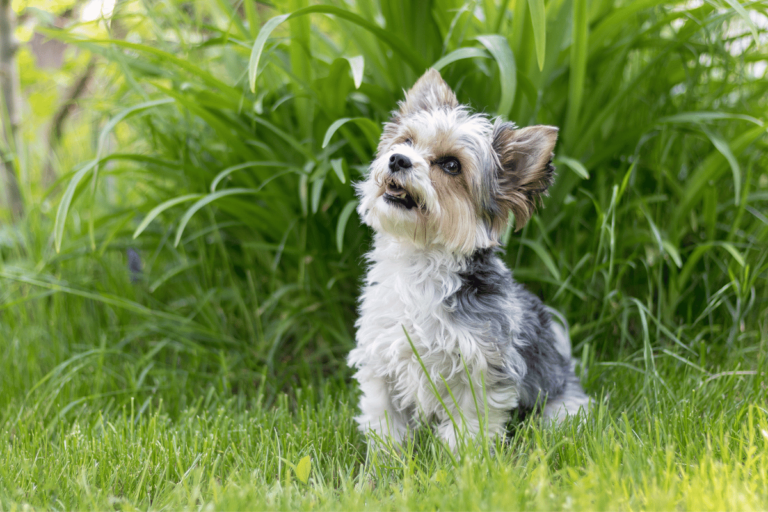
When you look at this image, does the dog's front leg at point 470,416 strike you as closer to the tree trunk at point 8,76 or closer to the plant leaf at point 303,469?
the plant leaf at point 303,469

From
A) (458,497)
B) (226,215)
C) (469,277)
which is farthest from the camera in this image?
(226,215)

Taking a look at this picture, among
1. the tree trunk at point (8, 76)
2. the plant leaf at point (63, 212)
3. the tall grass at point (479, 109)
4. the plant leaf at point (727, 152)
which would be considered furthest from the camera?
the tree trunk at point (8, 76)

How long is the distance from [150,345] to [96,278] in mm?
792

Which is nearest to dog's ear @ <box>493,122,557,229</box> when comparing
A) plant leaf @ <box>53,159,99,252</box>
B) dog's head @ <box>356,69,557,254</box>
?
dog's head @ <box>356,69,557,254</box>

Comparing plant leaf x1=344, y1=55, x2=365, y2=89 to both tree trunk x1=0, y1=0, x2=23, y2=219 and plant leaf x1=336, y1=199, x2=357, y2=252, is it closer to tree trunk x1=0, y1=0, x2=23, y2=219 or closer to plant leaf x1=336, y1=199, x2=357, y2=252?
plant leaf x1=336, y1=199, x2=357, y2=252

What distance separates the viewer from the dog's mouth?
2.40 m

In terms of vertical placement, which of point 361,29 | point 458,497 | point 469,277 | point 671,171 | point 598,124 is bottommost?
point 458,497

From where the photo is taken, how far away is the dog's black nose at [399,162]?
7.62ft

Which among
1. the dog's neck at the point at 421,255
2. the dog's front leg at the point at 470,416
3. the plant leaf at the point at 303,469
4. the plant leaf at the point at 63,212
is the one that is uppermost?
the plant leaf at the point at 63,212

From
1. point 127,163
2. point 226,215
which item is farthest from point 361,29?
point 127,163

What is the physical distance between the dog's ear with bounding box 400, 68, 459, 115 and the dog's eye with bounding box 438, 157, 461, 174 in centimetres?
29

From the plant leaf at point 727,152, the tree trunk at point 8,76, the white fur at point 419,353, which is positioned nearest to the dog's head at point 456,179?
the white fur at point 419,353

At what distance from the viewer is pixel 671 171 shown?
146 inches

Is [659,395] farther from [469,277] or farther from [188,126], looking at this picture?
[188,126]
